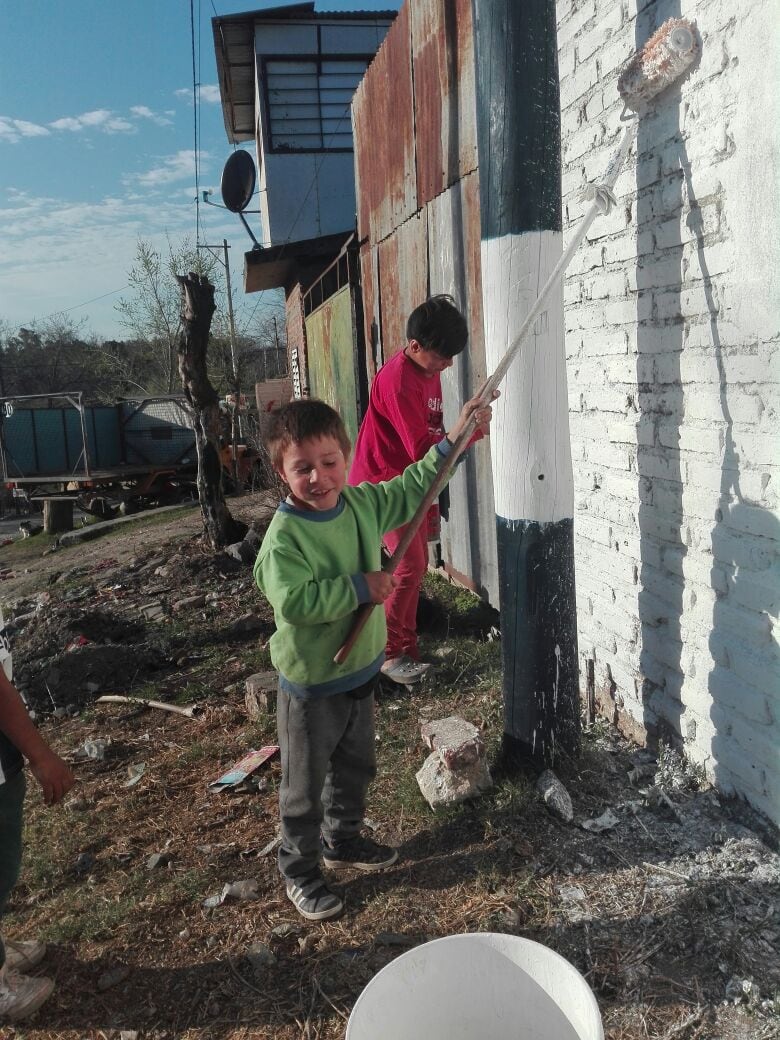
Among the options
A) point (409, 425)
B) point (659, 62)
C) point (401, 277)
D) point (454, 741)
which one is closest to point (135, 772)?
point (454, 741)

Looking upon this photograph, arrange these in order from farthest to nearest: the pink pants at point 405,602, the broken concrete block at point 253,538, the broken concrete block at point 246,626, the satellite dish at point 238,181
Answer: the satellite dish at point 238,181, the broken concrete block at point 253,538, the broken concrete block at point 246,626, the pink pants at point 405,602

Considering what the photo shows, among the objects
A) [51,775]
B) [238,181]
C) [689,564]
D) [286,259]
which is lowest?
[51,775]

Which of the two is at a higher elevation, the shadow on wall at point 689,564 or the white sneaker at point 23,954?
the shadow on wall at point 689,564

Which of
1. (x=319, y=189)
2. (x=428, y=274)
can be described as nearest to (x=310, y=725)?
(x=428, y=274)

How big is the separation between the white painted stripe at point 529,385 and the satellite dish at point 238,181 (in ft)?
47.3

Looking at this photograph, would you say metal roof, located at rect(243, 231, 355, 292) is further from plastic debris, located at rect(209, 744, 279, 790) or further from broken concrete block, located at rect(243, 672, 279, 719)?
plastic debris, located at rect(209, 744, 279, 790)

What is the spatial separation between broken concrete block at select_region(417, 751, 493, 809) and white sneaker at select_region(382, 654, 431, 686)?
3.53 ft

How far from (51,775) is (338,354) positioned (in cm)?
682

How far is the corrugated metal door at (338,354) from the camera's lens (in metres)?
7.60

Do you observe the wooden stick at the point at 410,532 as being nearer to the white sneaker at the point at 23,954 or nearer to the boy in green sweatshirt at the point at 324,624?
the boy in green sweatshirt at the point at 324,624

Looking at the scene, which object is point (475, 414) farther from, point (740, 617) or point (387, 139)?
point (387, 139)

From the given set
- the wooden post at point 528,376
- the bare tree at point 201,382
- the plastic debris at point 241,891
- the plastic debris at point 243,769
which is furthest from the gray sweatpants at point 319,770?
the bare tree at point 201,382

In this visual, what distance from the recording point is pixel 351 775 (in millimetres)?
2561

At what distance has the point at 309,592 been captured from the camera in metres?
2.16
